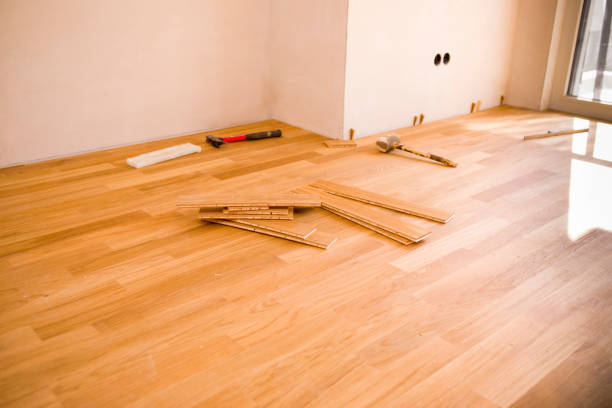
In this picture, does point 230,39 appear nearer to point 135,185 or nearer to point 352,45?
point 352,45

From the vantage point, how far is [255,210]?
2510 mm

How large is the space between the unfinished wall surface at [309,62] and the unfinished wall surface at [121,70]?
15 centimetres

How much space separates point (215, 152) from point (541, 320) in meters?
2.35

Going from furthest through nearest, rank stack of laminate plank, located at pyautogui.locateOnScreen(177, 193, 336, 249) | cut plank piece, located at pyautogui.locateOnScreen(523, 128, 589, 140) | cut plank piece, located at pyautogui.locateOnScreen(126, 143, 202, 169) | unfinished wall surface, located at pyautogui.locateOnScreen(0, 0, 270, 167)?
cut plank piece, located at pyautogui.locateOnScreen(523, 128, 589, 140) → cut plank piece, located at pyautogui.locateOnScreen(126, 143, 202, 169) → unfinished wall surface, located at pyautogui.locateOnScreen(0, 0, 270, 167) → stack of laminate plank, located at pyautogui.locateOnScreen(177, 193, 336, 249)

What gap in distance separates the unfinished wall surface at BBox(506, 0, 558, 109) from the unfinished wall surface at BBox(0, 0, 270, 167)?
2.26 m

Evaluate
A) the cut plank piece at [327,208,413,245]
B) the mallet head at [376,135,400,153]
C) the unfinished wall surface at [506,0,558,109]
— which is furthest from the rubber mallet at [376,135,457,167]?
the unfinished wall surface at [506,0,558,109]

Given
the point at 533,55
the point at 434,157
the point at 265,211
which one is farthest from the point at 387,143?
the point at 533,55

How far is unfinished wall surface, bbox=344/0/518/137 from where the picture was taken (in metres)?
3.60

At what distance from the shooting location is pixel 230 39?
386 centimetres

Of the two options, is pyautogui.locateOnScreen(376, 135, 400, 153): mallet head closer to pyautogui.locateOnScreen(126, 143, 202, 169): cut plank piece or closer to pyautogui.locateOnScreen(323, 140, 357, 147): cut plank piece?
pyautogui.locateOnScreen(323, 140, 357, 147): cut plank piece

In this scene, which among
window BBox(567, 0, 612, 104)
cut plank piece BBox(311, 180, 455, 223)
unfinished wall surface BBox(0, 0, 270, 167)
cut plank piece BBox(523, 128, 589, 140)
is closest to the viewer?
cut plank piece BBox(311, 180, 455, 223)

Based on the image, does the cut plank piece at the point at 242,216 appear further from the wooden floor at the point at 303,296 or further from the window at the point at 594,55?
the window at the point at 594,55

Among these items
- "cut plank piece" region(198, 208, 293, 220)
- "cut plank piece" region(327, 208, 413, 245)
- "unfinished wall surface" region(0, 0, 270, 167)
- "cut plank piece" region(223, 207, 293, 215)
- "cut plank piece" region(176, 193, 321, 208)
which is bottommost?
"cut plank piece" region(327, 208, 413, 245)

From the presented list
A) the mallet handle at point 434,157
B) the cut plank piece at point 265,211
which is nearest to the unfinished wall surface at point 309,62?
the mallet handle at point 434,157
